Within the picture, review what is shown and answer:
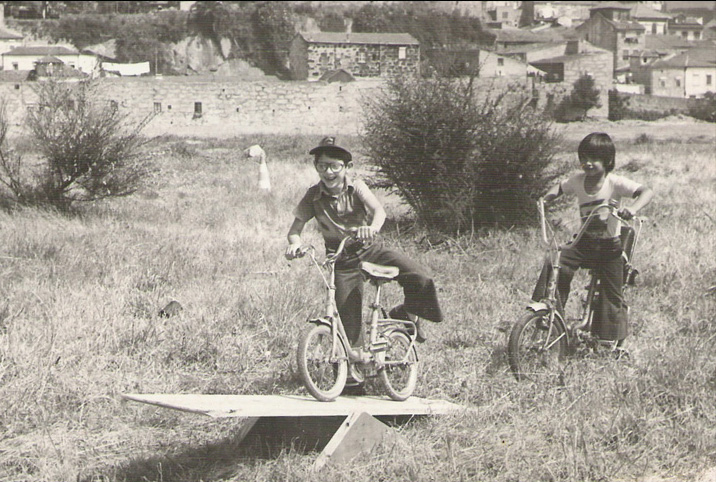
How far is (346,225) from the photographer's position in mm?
5629

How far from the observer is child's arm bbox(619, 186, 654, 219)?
20.1 ft

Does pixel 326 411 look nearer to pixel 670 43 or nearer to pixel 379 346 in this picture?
pixel 379 346

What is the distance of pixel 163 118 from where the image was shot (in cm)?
4734

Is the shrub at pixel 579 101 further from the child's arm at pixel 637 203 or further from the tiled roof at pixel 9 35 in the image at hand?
the child's arm at pixel 637 203

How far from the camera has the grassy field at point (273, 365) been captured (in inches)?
191

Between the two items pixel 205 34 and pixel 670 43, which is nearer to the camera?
pixel 205 34

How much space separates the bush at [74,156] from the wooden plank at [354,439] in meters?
9.80

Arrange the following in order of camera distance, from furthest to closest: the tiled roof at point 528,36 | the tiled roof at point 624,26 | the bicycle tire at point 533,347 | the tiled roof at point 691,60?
the tiled roof at point 624,26, the tiled roof at point 528,36, the tiled roof at point 691,60, the bicycle tire at point 533,347

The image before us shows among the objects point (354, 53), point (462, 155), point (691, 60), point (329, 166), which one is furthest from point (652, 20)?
point (329, 166)

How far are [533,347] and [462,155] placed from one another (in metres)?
6.22

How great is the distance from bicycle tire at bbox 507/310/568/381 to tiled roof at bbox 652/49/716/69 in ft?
Answer: 229

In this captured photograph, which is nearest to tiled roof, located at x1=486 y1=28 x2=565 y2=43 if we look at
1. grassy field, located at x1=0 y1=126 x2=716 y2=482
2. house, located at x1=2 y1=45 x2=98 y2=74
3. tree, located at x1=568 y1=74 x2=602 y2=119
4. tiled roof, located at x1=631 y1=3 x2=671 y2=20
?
tiled roof, located at x1=631 y1=3 x2=671 y2=20

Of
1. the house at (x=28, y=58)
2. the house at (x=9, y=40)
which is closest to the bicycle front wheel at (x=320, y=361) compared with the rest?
the house at (x=28, y=58)

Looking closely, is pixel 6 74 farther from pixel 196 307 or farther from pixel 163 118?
pixel 196 307
